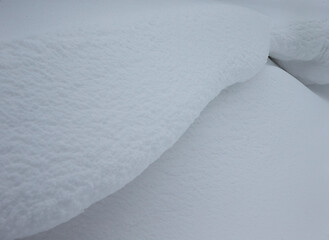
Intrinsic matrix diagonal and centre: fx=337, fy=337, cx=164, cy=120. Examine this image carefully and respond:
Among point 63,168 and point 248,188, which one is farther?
point 248,188

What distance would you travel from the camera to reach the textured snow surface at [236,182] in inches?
12.6

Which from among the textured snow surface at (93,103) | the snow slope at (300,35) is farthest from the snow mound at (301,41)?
the textured snow surface at (93,103)

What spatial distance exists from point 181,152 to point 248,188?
87 mm

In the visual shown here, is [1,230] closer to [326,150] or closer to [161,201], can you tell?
[161,201]

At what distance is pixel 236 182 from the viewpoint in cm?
37

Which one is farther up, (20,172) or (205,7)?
(205,7)

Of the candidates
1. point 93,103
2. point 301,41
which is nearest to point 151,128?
point 93,103

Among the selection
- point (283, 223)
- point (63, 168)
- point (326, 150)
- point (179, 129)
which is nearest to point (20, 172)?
point (63, 168)

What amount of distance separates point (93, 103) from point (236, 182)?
0.59 ft

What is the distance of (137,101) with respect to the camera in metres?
0.31

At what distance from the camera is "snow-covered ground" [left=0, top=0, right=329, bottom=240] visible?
25cm

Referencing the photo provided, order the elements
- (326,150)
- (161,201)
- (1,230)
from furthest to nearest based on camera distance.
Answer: (326,150) → (161,201) → (1,230)

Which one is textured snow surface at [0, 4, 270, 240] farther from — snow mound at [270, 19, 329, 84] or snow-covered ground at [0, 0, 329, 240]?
snow mound at [270, 19, 329, 84]

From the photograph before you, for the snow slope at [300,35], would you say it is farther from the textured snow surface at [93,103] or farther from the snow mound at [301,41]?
the textured snow surface at [93,103]
